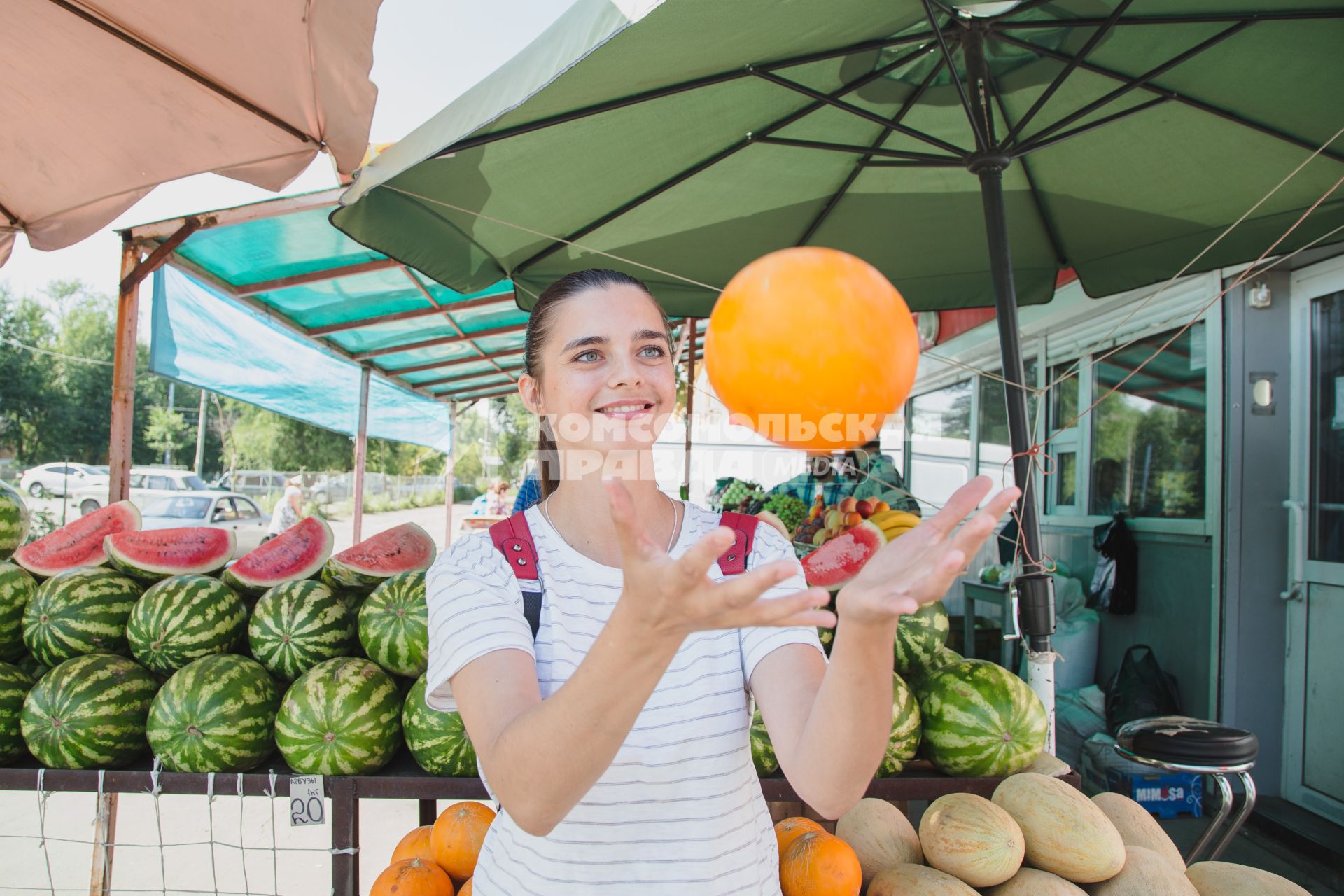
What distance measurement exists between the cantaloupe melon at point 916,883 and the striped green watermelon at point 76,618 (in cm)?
261

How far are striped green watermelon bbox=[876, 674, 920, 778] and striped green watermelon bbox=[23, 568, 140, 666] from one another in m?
2.63

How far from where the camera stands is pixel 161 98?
2.64 meters

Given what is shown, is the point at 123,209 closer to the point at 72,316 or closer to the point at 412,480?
the point at 412,480

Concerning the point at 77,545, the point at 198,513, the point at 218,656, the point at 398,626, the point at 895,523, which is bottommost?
the point at 198,513

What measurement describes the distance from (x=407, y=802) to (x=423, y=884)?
101 inches

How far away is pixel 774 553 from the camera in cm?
142

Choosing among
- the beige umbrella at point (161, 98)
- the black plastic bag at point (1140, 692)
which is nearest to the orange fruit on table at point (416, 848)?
the beige umbrella at point (161, 98)

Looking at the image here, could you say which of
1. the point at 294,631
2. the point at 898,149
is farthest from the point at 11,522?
the point at 898,149

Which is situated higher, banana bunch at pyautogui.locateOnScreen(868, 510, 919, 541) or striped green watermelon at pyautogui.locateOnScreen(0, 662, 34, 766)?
banana bunch at pyautogui.locateOnScreen(868, 510, 919, 541)

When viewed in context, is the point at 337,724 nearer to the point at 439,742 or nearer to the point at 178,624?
the point at 439,742

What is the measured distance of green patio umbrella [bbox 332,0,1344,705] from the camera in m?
2.04

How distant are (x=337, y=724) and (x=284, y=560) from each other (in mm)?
925

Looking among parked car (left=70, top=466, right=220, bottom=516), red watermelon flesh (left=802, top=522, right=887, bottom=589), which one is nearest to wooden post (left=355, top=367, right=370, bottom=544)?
red watermelon flesh (left=802, top=522, right=887, bottom=589)

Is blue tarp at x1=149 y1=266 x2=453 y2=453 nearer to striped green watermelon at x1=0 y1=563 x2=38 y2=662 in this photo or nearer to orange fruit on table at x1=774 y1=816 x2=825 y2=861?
striped green watermelon at x1=0 y1=563 x2=38 y2=662
